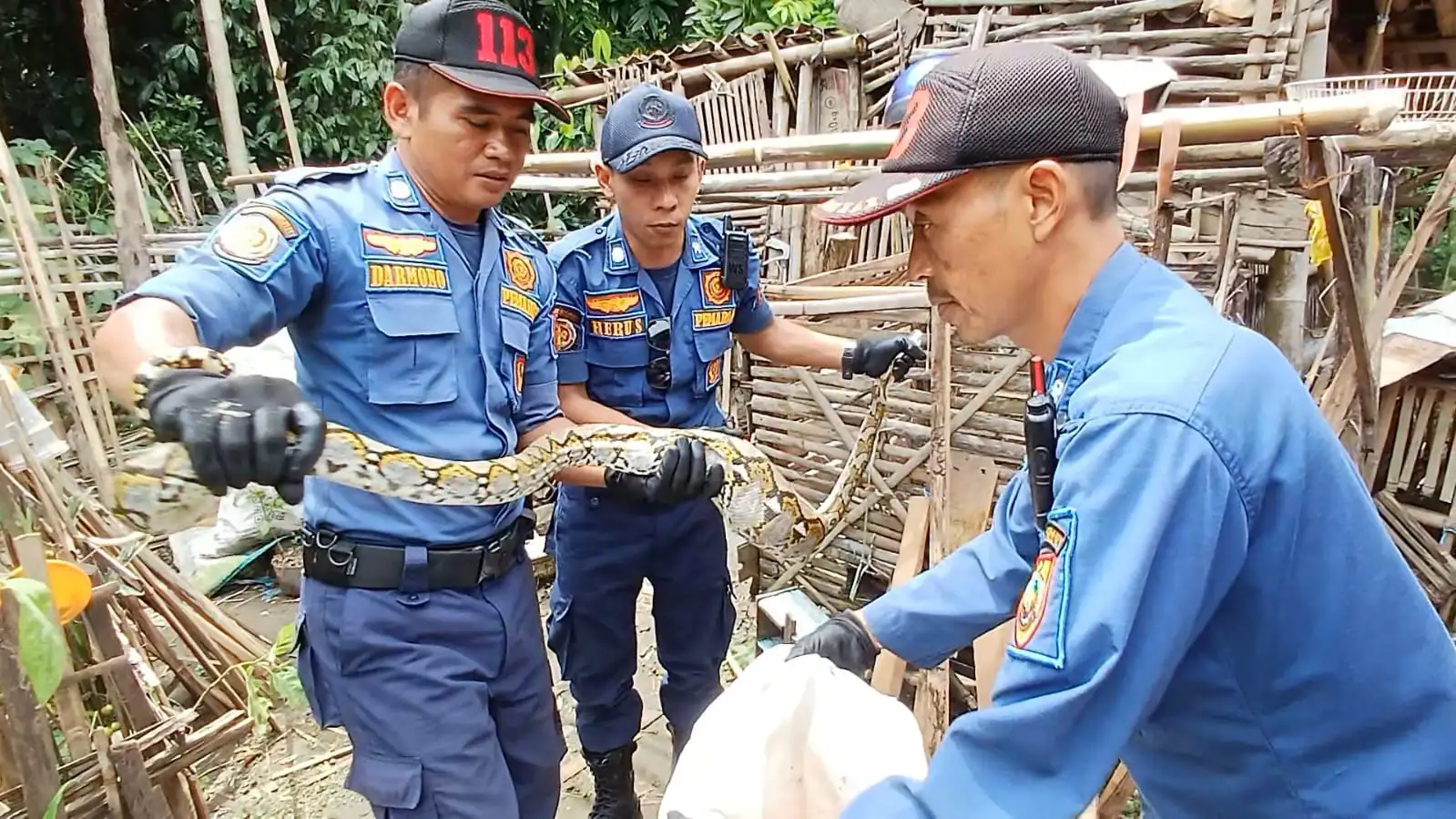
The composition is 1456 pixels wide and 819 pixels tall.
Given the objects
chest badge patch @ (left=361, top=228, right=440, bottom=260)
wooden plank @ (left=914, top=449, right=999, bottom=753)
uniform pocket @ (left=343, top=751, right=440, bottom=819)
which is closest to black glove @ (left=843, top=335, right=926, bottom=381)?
wooden plank @ (left=914, top=449, right=999, bottom=753)

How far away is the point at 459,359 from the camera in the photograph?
2.41 m

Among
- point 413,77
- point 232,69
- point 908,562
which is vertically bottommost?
point 908,562

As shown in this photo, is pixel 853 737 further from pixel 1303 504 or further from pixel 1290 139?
pixel 1290 139

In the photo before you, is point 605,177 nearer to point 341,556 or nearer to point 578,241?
point 578,241

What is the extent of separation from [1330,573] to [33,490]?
11.7ft

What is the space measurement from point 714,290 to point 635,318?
33cm

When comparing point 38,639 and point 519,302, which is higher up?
point 519,302

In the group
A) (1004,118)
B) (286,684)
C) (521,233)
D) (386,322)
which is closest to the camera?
(1004,118)

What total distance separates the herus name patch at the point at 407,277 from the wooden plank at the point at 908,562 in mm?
2043

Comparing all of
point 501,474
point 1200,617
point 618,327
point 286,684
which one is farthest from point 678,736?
point 1200,617

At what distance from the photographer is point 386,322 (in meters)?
2.25

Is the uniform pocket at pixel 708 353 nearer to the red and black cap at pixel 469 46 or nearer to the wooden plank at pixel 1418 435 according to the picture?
the red and black cap at pixel 469 46

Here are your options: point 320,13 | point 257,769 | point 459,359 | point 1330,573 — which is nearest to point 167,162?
point 320,13

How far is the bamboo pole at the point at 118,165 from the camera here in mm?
6590
